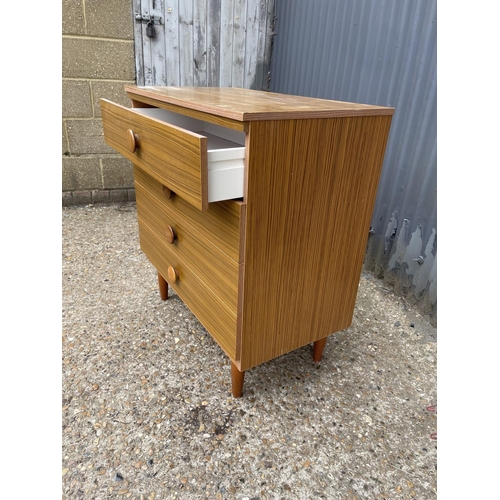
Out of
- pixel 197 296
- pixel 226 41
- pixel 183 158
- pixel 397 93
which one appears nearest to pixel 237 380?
pixel 197 296

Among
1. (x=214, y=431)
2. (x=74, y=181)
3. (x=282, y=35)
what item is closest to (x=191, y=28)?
(x=282, y=35)

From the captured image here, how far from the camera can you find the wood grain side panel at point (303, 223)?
757 millimetres

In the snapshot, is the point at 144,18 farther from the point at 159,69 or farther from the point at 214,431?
the point at 214,431

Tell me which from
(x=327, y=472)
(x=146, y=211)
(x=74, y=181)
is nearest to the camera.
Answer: (x=327, y=472)

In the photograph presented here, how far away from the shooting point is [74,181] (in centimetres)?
231

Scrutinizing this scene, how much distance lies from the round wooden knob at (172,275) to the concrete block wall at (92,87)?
1.42m

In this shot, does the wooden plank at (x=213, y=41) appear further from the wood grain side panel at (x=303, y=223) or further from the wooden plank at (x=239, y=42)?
the wood grain side panel at (x=303, y=223)

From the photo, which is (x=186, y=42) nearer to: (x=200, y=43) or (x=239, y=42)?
(x=200, y=43)

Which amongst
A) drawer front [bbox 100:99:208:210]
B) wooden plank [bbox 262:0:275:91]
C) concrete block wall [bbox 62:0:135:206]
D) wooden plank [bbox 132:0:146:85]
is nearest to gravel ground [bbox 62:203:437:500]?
drawer front [bbox 100:99:208:210]

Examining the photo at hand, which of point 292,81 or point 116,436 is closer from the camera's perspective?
point 116,436

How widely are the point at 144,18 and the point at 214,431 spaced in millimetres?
2046

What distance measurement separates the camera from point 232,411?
1021mm

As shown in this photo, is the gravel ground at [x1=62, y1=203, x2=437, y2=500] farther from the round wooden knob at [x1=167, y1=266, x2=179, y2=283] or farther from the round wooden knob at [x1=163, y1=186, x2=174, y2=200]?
the round wooden knob at [x1=163, y1=186, x2=174, y2=200]

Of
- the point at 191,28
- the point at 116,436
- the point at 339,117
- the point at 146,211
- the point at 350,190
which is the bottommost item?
the point at 116,436
